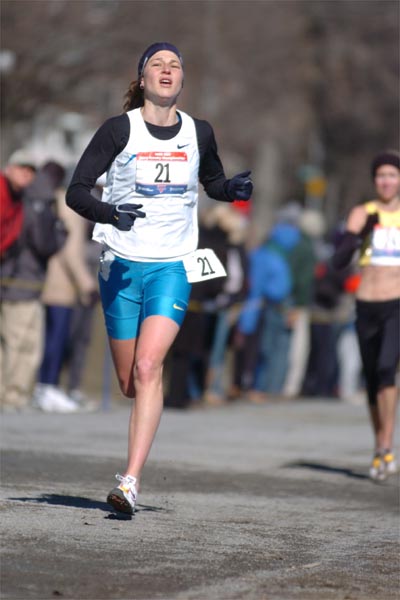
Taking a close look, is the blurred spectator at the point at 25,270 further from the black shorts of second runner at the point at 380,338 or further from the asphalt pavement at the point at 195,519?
the black shorts of second runner at the point at 380,338

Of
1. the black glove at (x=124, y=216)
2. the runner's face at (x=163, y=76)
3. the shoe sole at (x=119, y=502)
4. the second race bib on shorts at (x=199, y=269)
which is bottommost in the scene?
the shoe sole at (x=119, y=502)

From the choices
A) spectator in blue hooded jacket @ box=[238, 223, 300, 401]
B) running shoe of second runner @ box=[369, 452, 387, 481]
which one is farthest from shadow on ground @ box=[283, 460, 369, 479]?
Answer: spectator in blue hooded jacket @ box=[238, 223, 300, 401]

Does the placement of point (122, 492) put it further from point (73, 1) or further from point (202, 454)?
point (73, 1)

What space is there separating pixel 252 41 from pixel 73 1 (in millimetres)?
13396

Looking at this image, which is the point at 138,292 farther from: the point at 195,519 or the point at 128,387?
the point at 195,519

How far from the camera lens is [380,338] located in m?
11.4

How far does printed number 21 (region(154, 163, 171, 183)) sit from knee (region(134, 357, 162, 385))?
85 cm

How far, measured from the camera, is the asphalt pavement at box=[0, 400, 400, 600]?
20.8ft

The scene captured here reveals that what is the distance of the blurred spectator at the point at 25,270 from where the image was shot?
1436 cm

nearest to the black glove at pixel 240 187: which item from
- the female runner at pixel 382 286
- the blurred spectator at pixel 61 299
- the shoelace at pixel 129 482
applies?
the shoelace at pixel 129 482

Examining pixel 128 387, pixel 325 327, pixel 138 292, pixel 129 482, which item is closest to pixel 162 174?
pixel 138 292

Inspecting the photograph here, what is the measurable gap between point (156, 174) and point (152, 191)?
3.3 inches

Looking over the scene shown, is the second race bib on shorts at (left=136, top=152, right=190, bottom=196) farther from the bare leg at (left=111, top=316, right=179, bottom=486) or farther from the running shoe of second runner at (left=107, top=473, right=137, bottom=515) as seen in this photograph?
the running shoe of second runner at (left=107, top=473, right=137, bottom=515)

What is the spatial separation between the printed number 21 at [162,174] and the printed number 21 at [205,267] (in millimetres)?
423
